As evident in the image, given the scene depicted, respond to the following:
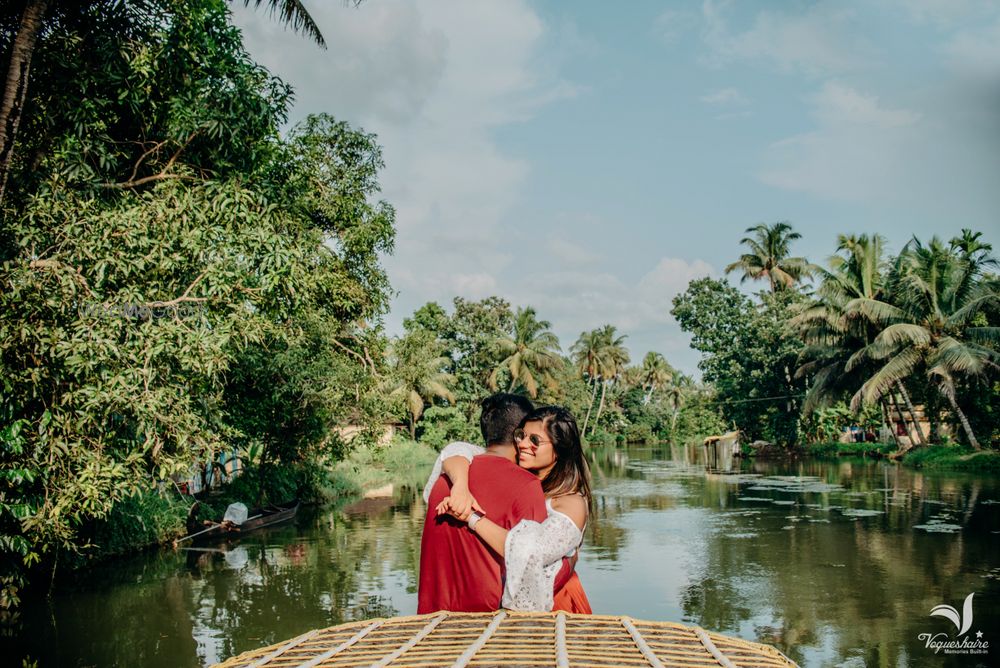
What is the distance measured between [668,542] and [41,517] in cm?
995

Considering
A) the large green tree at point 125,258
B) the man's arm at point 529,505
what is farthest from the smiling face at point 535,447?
the large green tree at point 125,258

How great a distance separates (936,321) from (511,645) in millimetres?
26502

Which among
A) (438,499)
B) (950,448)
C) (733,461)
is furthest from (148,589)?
(733,461)

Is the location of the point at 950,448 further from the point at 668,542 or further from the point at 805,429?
the point at 668,542

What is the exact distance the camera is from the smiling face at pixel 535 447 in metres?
2.95

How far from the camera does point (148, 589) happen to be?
10.2 meters

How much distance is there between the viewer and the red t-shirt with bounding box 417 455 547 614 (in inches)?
104

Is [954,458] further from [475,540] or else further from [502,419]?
[475,540]

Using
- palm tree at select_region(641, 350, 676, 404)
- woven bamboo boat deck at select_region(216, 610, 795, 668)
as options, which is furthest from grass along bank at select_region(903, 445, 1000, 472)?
palm tree at select_region(641, 350, 676, 404)

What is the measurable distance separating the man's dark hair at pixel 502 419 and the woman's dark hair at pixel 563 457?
0.19ft

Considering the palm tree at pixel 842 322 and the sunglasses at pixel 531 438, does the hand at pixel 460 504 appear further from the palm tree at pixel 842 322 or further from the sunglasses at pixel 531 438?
the palm tree at pixel 842 322

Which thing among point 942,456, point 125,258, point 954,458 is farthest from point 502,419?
point 942,456

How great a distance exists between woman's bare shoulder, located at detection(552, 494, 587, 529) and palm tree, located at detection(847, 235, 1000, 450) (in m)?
23.8

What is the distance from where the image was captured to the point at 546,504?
2744mm
